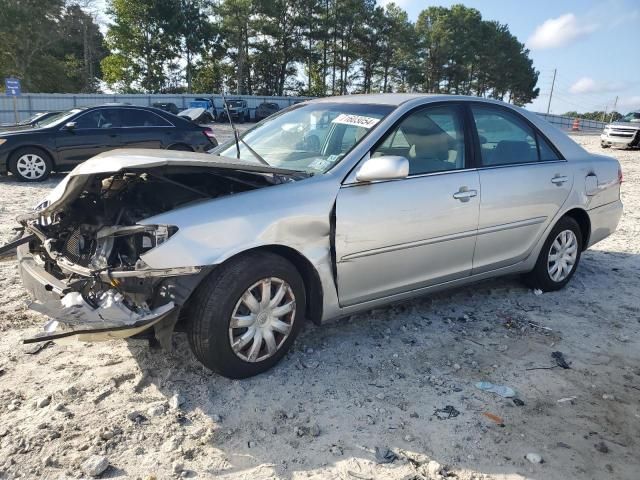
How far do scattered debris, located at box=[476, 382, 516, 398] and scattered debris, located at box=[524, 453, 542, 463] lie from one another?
53 centimetres

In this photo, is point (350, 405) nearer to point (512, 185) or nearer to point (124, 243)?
point (124, 243)

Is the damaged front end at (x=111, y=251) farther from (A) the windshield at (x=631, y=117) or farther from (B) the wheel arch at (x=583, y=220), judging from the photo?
(A) the windshield at (x=631, y=117)

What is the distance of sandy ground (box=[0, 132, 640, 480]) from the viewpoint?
243cm

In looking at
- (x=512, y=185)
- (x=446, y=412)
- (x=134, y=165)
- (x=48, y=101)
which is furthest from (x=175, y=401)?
(x=48, y=101)

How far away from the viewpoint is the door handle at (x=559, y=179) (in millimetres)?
4359

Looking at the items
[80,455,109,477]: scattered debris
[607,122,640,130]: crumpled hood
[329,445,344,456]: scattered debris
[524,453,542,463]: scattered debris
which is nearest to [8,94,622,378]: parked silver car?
[80,455,109,477]: scattered debris

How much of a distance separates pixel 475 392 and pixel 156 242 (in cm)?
200

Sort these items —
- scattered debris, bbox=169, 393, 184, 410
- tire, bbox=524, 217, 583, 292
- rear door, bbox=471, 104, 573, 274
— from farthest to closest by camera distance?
tire, bbox=524, 217, 583, 292 < rear door, bbox=471, 104, 573, 274 < scattered debris, bbox=169, 393, 184, 410

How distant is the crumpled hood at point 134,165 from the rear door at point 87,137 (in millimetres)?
7190

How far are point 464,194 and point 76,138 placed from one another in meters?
8.41

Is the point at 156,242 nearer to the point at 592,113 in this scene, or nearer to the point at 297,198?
the point at 297,198

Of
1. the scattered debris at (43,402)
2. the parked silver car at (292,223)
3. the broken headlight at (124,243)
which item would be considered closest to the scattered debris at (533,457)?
the parked silver car at (292,223)

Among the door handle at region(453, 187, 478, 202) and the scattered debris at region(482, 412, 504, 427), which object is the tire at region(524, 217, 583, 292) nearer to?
the door handle at region(453, 187, 478, 202)

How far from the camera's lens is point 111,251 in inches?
117
